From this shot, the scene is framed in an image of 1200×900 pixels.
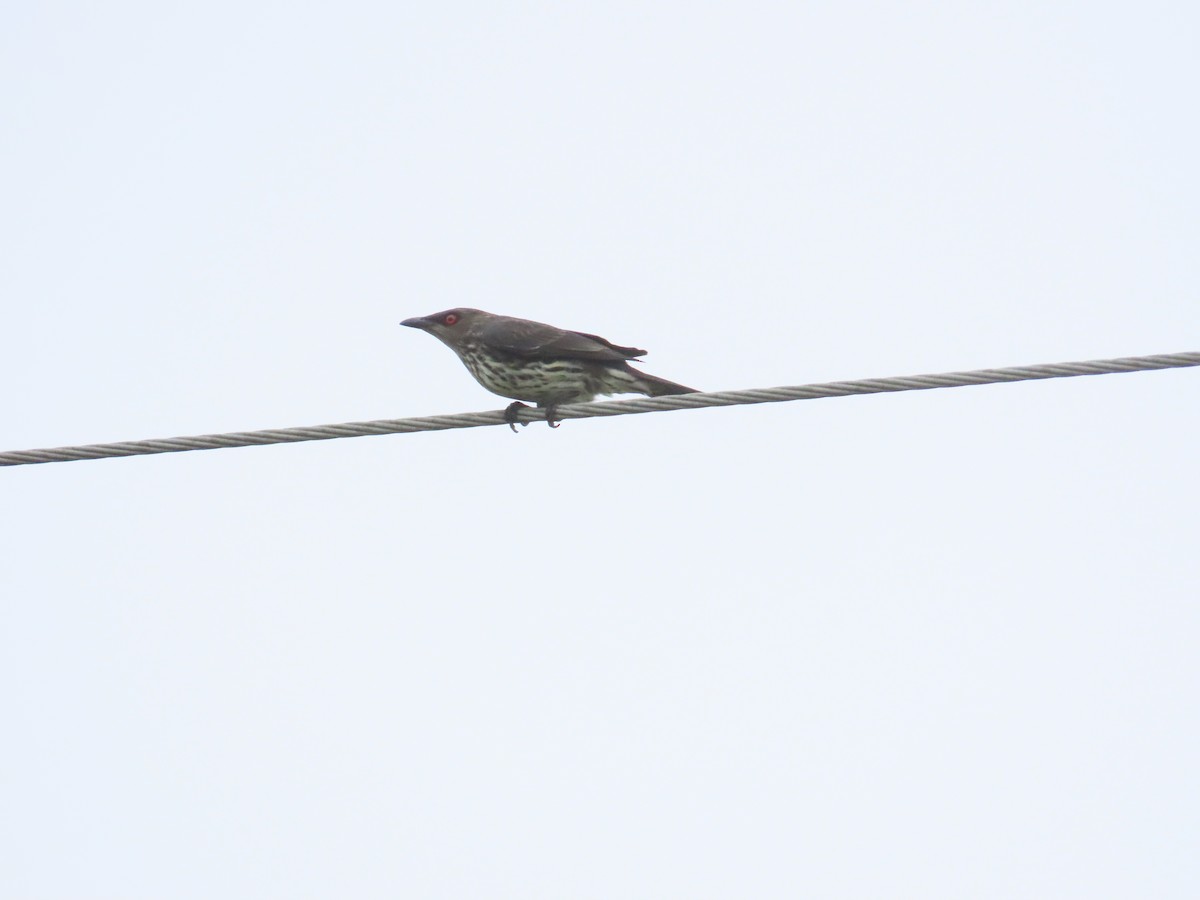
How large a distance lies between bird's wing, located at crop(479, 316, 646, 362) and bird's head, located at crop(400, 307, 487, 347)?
27.1 inches

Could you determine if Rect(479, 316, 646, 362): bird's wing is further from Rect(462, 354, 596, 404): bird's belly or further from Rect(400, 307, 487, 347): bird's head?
Rect(400, 307, 487, 347): bird's head

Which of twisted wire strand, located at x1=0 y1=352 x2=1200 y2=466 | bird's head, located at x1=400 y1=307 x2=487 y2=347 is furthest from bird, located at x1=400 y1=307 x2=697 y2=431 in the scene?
twisted wire strand, located at x1=0 y1=352 x2=1200 y2=466

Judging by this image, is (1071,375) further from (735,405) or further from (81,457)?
(81,457)

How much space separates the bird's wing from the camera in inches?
434

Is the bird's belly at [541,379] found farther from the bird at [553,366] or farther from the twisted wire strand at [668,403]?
the twisted wire strand at [668,403]

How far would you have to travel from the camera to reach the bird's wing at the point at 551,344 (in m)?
11.0

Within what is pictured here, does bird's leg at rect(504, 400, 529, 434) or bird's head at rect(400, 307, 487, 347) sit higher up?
bird's head at rect(400, 307, 487, 347)

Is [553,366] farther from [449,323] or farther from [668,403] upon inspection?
[668,403]

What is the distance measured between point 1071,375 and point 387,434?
132 inches

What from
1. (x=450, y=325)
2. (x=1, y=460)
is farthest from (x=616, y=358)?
(x=1, y=460)

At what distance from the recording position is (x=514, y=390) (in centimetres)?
1114

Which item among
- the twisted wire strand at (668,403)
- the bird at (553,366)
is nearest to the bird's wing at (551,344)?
the bird at (553,366)

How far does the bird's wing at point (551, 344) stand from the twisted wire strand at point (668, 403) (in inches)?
97.9

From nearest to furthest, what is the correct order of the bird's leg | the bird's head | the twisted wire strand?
the twisted wire strand
the bird's leg
the bird's head
